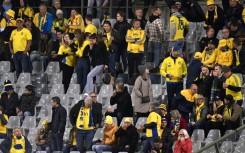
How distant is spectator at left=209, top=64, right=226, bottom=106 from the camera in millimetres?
26891

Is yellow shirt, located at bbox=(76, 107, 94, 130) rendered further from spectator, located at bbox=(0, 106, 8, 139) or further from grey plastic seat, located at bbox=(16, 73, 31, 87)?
grey plastic seat, located at bbox=(16, 73, 31, 87)

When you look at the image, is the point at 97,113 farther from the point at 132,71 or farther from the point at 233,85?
the point at 233,85

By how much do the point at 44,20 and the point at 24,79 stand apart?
1.66 m

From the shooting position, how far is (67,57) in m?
30.6

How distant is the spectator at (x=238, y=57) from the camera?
27844 mm

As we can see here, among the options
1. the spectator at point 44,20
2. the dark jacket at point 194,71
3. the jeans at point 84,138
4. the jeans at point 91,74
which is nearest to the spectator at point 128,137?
the jeans at point 84,138

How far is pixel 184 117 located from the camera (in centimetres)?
2730

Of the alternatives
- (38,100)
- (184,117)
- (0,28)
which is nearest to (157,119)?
(184,117)

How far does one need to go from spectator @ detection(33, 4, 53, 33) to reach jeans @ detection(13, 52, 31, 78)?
1.02 meters

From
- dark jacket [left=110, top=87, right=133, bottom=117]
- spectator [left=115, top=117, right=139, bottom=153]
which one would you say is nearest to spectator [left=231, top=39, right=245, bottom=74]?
dark jacket [left=110, top=87, right=133, bottom=117]

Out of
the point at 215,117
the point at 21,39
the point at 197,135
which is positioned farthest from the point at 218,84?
the point at 21,39

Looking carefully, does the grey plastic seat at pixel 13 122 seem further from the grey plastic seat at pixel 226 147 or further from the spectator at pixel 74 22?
the grey plastic seat at pixel 226 147

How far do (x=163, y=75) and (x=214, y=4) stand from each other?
270 centimetres

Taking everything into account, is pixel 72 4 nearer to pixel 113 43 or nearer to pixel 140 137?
pixel 113 43
